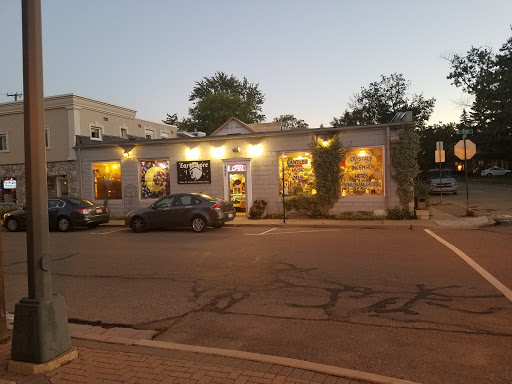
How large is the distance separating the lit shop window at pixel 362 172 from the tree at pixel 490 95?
28.7 m

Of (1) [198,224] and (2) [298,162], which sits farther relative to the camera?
(2) [298,162]

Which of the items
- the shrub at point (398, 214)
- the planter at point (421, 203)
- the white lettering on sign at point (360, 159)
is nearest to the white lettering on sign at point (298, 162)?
the white lettering on sign at point (360, 159)

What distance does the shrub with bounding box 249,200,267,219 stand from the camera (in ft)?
58.9

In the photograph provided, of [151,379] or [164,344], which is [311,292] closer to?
[164,344]

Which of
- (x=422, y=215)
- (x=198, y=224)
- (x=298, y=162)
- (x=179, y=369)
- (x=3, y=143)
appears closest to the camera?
(x=179, y=369)

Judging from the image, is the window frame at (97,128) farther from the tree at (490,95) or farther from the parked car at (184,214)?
the tree at (490,95)

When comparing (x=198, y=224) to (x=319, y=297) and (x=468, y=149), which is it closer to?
(x=319, y=297)

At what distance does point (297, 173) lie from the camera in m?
18.6

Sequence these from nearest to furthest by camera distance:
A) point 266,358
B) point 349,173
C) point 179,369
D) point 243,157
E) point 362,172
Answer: point 179,369, point 266,358, point 362,172, point 349,173, point 243,157

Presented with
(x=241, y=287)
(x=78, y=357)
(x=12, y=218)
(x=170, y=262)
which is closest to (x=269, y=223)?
(x=170, y=262)

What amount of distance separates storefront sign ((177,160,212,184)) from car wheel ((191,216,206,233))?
505 cm

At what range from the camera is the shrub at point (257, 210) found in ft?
58.9

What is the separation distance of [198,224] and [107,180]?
29.6ft

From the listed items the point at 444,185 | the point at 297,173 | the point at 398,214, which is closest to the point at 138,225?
the point at 297,173
